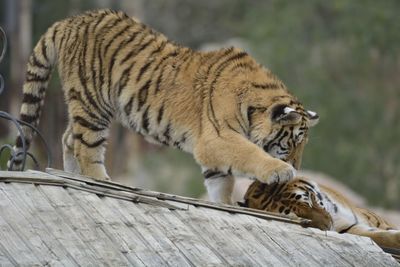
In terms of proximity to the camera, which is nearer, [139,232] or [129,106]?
[139,232]

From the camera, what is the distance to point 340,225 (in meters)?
7.99

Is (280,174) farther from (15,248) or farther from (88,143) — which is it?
(15,248)

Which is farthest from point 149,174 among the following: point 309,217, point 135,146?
point 309,217

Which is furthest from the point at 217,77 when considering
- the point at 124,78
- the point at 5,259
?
the point at 5,259

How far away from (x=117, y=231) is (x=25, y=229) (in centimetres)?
48

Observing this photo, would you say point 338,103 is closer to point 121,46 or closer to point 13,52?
point 13,52

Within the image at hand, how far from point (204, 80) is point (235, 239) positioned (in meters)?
2.25

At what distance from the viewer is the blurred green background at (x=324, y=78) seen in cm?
2261

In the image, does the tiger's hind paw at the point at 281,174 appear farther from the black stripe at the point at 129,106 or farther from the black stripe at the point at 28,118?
the black stripe at the point at 28,118

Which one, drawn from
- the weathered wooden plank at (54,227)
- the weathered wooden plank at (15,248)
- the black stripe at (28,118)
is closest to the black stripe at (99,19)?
the black stripe at (28,118)

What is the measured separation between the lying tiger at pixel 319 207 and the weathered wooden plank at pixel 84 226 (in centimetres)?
177

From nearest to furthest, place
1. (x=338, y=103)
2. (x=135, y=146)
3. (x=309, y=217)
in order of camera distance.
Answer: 1. (x=309, y=217)
2. (x=338, y=103)
3. (x=135, y=146)

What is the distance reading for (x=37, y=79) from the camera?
28.8 ft

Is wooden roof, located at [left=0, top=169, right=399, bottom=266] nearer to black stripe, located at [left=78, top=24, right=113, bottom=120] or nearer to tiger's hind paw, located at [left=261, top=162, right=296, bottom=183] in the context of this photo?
tiger's hind paw, located at [left=261, top=162, right=296, bottom=183]
